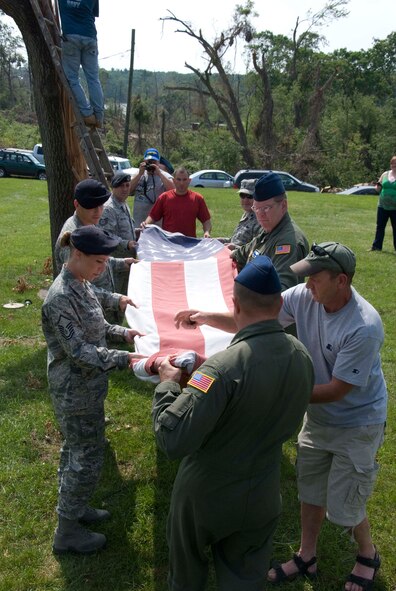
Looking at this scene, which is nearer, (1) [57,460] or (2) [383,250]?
(1) [57,460]

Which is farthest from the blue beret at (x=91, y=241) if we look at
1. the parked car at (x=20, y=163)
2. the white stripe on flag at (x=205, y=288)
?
the parked car at (x=20, y=163)

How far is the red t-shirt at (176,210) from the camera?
20.9 feet

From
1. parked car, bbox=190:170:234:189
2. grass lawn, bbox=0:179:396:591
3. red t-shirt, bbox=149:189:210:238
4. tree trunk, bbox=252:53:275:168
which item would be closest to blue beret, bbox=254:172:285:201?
grass lawn, bbox=0:179:396:591

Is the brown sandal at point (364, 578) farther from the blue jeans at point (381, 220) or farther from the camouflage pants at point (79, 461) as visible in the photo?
the blue jeans at point (381, 220)

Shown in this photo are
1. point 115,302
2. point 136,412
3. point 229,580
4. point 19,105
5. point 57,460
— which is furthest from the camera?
point 19,105

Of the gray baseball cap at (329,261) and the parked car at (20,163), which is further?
the parked car at (20,163)

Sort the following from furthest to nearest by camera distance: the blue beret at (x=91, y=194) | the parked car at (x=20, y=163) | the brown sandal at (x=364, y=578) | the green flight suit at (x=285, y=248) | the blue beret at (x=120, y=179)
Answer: the parked car at (x=20, y=163) < the blue beret at (x=120, y=179) < the blue beret at (x=91, y=194) < the green flight suit at (x=285, y=248) < the brown sandal at (x=364, y=578)

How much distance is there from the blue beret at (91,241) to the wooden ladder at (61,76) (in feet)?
11.2

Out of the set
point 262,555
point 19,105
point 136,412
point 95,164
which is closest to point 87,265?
point 262,555

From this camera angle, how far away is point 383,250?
11148 mm

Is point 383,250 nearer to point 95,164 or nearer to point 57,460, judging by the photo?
point 95,164

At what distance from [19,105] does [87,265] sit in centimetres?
6535

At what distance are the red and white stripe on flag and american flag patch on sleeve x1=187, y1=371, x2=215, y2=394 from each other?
1.42m

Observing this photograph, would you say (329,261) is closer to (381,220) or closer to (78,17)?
(78,17)
